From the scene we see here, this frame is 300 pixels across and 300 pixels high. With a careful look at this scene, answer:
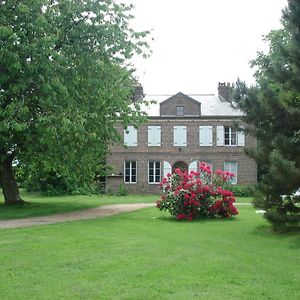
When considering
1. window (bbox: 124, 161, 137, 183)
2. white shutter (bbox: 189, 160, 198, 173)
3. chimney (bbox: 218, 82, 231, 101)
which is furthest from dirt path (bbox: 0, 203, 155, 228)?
chimney (bbox: 218, 82, 231, 101)

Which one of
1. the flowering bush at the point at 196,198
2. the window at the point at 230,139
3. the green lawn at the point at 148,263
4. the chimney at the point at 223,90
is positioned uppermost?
the chimney at the point at 223,90

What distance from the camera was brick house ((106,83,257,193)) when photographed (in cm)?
4159

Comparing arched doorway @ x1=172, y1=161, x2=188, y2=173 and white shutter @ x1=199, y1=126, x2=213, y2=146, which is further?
arched doorway @ x1=172, y1=161, x2=188, y2=173

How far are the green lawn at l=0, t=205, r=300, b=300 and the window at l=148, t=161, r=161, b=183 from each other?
86.0ft

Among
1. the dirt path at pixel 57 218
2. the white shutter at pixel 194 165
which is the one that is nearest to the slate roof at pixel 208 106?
the white shutter at pixel 194 165

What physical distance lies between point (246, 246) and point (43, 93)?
10176mm

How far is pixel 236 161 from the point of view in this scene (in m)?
41.6

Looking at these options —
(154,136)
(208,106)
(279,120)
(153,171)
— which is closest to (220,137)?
(208,106)

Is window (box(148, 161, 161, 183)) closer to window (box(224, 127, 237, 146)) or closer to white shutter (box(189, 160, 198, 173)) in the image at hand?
white shutter (box(189, 160, 198, 173))

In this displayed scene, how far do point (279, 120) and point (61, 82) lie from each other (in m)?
8.52

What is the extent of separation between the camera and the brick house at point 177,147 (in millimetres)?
41594

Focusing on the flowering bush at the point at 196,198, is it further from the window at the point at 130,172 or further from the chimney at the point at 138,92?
the chimney at the point at 138,92

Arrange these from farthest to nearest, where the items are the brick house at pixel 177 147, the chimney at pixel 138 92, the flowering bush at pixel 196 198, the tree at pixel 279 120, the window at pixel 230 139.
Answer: the chimney at pixel 138 92, the window at pixel 230 139, the brick house at pixel 177 147, the flowering bush at pixel 196 198, the tree at pixel 279 120

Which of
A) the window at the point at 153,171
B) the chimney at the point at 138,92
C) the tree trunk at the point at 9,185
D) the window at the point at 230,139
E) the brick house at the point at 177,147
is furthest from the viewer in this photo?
the chimney at the point at 138,92
